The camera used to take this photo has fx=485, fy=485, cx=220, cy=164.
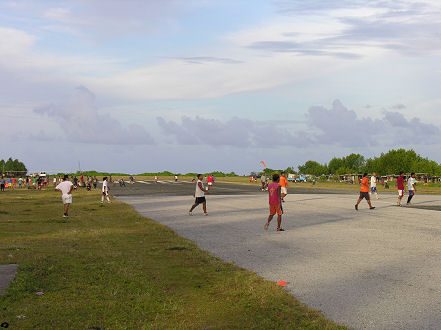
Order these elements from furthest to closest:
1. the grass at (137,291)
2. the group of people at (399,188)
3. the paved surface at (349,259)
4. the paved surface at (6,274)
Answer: the group of people at (399,188) → the paved surface at (6,274) → the paved surface at (349,259) → the grass at (137,291)

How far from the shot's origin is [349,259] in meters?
10.7

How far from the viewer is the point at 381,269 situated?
31.3ft

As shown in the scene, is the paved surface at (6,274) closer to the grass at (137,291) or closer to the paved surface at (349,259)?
the grass at (137,291)

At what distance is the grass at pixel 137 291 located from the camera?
20.6 ft

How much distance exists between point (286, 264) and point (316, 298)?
2853mm

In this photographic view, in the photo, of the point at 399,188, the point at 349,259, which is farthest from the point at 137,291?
the point at 399,188

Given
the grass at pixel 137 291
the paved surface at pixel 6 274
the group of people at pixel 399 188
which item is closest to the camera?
the grass at pixel 137 291

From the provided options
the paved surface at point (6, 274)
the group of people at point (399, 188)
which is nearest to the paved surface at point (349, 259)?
the group of people at point (399, 188)

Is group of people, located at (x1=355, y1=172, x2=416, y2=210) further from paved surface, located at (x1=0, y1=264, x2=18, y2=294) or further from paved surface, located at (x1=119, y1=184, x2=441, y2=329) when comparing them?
paved surface, located at (x1=0, y1=264, x2=18, y2=294)

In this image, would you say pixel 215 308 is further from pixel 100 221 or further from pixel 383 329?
pixel 100 221

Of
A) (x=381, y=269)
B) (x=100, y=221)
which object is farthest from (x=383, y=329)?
(x=100, y=221)

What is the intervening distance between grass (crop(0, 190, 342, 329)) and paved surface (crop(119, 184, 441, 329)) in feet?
1.96

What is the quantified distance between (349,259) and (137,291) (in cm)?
510

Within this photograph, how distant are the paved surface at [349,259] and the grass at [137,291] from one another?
1.96 ft
